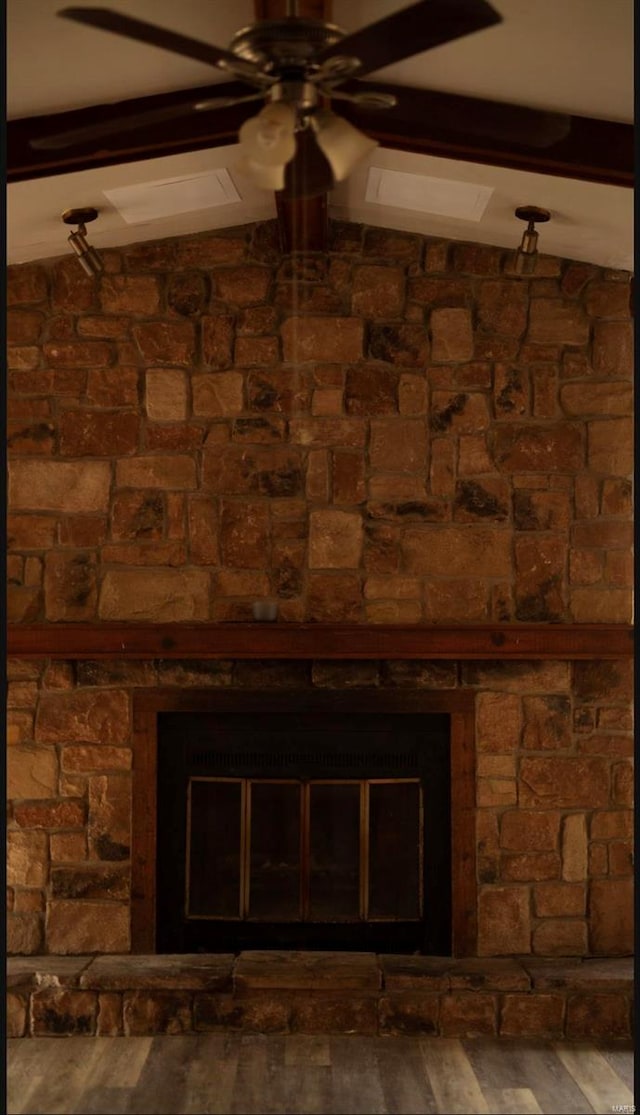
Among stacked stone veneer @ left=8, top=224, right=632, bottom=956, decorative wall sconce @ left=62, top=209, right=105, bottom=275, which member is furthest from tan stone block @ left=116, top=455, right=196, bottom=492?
decorative wall sconce @ left=62, top=209, right=105, bottom=275

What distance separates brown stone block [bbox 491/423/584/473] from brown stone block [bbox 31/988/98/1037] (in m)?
2.76

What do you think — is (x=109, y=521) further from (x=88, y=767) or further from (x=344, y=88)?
(x=344, y=88)

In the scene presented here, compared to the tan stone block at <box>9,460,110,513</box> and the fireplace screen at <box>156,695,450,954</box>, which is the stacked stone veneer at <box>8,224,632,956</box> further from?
the fireplace screen at <box>156,695,450,954</box>

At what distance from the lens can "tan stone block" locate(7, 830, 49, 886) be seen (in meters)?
4.93

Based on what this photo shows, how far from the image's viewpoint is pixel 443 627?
4.84 metres

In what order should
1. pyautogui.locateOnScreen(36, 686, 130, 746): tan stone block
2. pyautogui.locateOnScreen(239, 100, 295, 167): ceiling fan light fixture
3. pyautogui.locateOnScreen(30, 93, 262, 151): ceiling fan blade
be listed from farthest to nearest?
1. pyautogui.locateOnScreen(36, 686, 130, 746): tan stone block
2. pyautogui.locateOnScreen(30, 93, 262, 151): ceiling fan blade
3. pyautogui.locateOnScreen(239, 100, 295, 167): ceiling fan light fixture

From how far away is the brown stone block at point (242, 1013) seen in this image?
461 centimetres

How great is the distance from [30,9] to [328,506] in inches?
94.3

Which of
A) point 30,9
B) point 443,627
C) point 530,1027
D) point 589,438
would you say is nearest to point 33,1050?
point 530,1027

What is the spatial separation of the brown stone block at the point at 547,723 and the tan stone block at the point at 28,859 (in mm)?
2066

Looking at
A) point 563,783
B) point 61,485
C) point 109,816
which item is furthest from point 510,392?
point 109,816

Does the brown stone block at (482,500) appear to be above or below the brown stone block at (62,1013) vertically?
above

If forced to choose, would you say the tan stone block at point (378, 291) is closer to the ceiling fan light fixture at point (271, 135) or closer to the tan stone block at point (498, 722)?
the tan stone block at point (498, 722)

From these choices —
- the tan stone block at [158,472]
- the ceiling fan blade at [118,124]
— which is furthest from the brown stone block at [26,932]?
the ceiling fan blade at [118,124]
